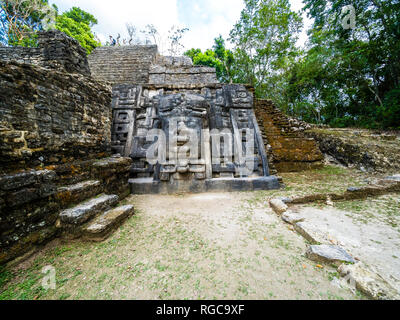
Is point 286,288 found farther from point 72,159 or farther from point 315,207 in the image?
point 72,159

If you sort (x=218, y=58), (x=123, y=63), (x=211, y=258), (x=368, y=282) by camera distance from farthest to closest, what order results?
(x=218, y=58) → (x=123, y=63) → (x=211, y=258) → (x=368, y=282)

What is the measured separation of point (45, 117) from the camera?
95.7 inches

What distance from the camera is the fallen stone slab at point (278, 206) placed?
280 cm

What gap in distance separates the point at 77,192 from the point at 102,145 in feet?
5.36

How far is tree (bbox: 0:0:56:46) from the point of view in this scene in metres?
13.4

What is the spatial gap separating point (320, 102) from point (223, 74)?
1111cm

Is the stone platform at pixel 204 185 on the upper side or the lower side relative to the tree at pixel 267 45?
lower

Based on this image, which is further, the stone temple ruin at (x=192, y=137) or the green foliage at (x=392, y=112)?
the green foliage at (x=392, y=112)

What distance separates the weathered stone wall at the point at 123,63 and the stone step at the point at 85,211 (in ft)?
35.4

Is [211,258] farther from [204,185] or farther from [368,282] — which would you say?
[204,185]

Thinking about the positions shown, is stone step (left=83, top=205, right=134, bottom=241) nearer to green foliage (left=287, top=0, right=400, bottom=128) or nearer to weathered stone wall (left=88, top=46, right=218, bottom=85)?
weathered stone wall (left=88, top=46, right=218, bottom=85)

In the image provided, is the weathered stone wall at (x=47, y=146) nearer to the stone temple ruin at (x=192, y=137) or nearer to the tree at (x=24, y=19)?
the stone temple ruin at (x=192, y=137)

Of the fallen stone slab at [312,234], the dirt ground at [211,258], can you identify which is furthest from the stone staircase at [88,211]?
the fallen stone slab at [312,234]

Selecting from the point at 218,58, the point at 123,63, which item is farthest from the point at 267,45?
the point at 123,63
